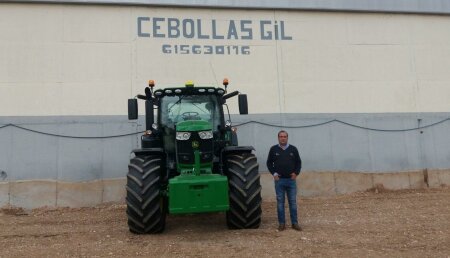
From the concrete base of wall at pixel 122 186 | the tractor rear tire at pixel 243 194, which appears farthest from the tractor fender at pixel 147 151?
the concrete base of wall at pixel 122 186

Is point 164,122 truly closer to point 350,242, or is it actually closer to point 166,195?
point 166,195

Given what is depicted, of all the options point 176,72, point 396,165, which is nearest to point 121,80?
point 176,72

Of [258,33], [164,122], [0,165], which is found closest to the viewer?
[164,122]

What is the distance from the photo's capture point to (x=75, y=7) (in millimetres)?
10945

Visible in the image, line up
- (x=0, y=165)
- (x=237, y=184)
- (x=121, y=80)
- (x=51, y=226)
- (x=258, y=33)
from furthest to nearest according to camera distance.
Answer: (x=258, y=33), (x=121, y=80), (x=0, y=165), (x=51, y=226), (x=237, y=184)

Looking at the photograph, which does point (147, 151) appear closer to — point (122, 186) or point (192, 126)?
point (192, 126)

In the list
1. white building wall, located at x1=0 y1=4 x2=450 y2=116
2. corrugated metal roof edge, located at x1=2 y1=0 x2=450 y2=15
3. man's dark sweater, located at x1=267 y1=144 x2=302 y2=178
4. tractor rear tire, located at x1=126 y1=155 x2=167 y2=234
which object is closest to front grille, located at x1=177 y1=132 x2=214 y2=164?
tractor rear tire, located at x1=126 y1=155 x2=167 y2=234

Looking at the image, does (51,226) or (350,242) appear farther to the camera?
(51,226)

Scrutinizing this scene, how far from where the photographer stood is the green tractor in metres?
6.08

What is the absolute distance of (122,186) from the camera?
1047 centimetres

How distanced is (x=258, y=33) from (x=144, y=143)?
18.8 ft

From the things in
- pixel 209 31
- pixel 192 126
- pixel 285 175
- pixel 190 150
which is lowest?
pixel 285 175

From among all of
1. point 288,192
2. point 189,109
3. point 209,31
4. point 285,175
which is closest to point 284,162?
point 285,175

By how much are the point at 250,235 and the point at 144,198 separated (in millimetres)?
1808
